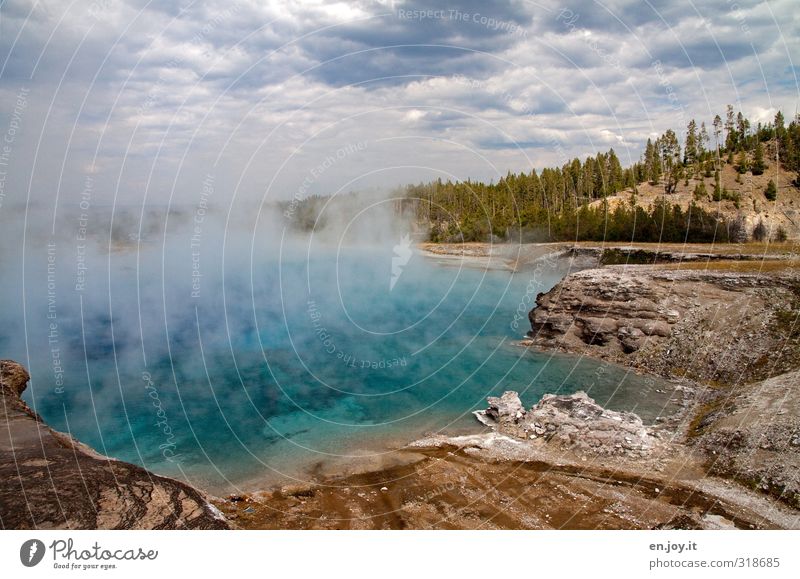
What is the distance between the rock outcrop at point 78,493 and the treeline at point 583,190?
64606mm

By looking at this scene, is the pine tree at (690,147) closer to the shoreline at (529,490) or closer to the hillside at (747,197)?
the hillside at (747,197)

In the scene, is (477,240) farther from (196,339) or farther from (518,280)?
(196,339)

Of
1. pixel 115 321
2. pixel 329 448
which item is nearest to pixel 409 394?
pixel 329 448

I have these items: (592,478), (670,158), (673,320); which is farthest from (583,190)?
(592,478)

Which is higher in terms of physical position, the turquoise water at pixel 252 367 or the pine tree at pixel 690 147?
the pine tree at pixel 690 147

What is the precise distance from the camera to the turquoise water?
18.5 m

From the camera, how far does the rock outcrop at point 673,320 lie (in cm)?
2539

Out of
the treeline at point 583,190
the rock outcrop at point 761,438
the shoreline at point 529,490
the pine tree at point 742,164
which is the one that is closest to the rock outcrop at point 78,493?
the shoreline at point 529,490

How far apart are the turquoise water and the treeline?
35.3 metres

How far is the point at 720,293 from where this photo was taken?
29.4 m

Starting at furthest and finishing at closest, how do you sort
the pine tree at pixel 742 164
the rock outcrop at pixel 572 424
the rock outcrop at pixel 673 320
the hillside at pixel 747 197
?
the pine tree at pixel 742 164
the hillside at pixel 747 197
the rock outcrop at pixel 673 320
the rock outcrop at pixel 572 424

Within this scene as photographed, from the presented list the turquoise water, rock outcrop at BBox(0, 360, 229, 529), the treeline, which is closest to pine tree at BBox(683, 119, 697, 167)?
the treeline

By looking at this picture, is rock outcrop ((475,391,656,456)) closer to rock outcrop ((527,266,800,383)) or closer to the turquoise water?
the turquoise water

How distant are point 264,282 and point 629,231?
155 ft
